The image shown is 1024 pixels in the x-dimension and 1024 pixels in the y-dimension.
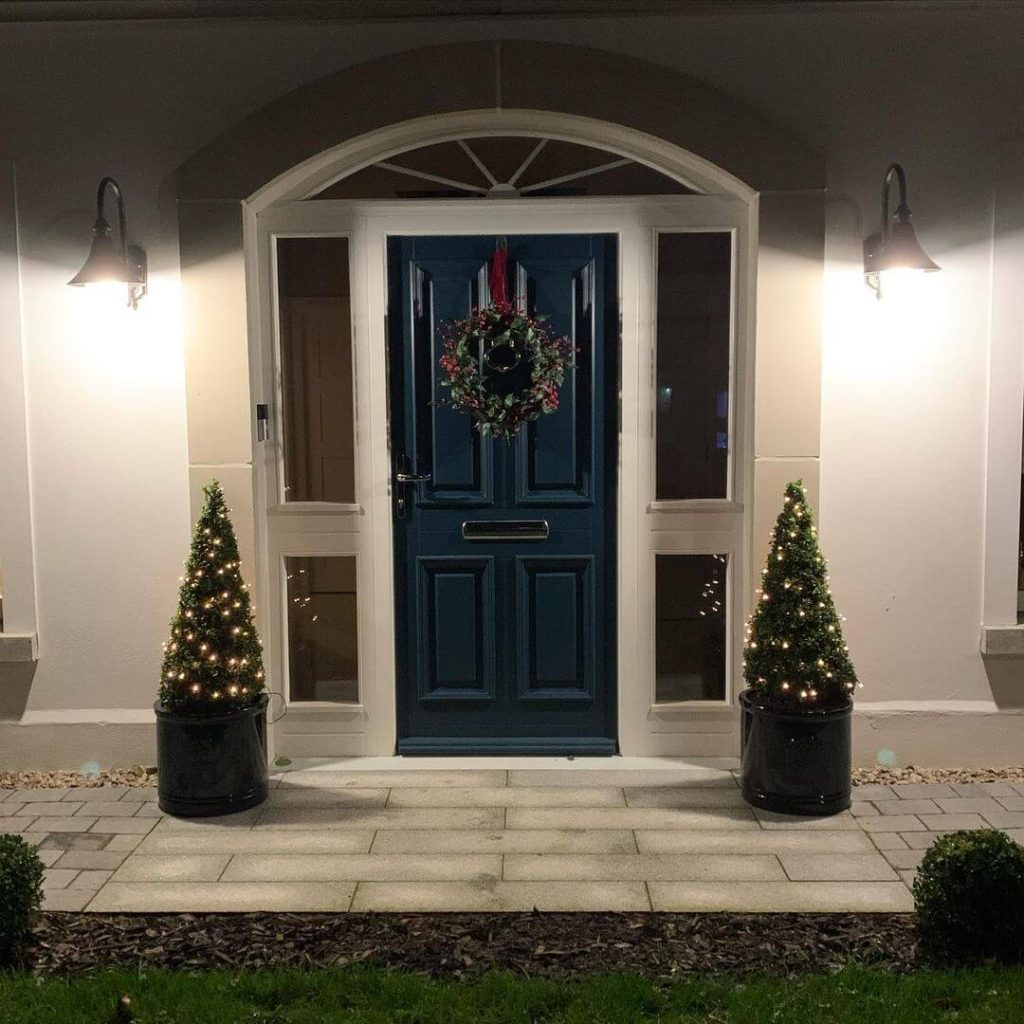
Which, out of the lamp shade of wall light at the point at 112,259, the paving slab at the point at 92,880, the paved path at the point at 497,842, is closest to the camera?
the paved path at the point at 497,842

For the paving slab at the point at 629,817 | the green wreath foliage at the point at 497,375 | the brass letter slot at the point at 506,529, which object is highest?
the green wreath foliage at the point at 497,375

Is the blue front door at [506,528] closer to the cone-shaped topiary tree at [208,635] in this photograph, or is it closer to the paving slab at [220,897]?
the cone-shaped topiary tree at [208,635]

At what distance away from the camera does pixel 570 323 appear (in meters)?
5.70

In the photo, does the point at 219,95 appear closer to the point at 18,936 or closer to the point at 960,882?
the point at 18,936

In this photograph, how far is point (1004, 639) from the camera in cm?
559

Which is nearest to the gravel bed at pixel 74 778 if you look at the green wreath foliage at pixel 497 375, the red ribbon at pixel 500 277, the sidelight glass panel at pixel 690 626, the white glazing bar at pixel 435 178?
the green wreath foliage at pixel 497 375

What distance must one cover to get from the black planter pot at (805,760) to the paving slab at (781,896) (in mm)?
696

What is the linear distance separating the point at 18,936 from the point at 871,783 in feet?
12.1

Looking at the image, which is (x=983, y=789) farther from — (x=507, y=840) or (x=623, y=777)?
(x=507, y=840)

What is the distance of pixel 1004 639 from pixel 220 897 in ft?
12.4

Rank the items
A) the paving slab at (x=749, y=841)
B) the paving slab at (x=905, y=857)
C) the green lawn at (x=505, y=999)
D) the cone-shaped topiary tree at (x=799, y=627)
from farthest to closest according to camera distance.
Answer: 1. the cone-shaped topiary tree at (x=799, y=627)
2. the paving slab at (x=749, y=841)
3. the paving slab at (x=905, y=857)
4. the green lawn at (x=505, y=999)

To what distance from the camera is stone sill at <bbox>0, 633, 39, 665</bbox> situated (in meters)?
5.62

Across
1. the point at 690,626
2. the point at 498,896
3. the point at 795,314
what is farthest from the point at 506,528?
the point at 498,896

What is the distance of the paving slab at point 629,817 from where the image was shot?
498cm
